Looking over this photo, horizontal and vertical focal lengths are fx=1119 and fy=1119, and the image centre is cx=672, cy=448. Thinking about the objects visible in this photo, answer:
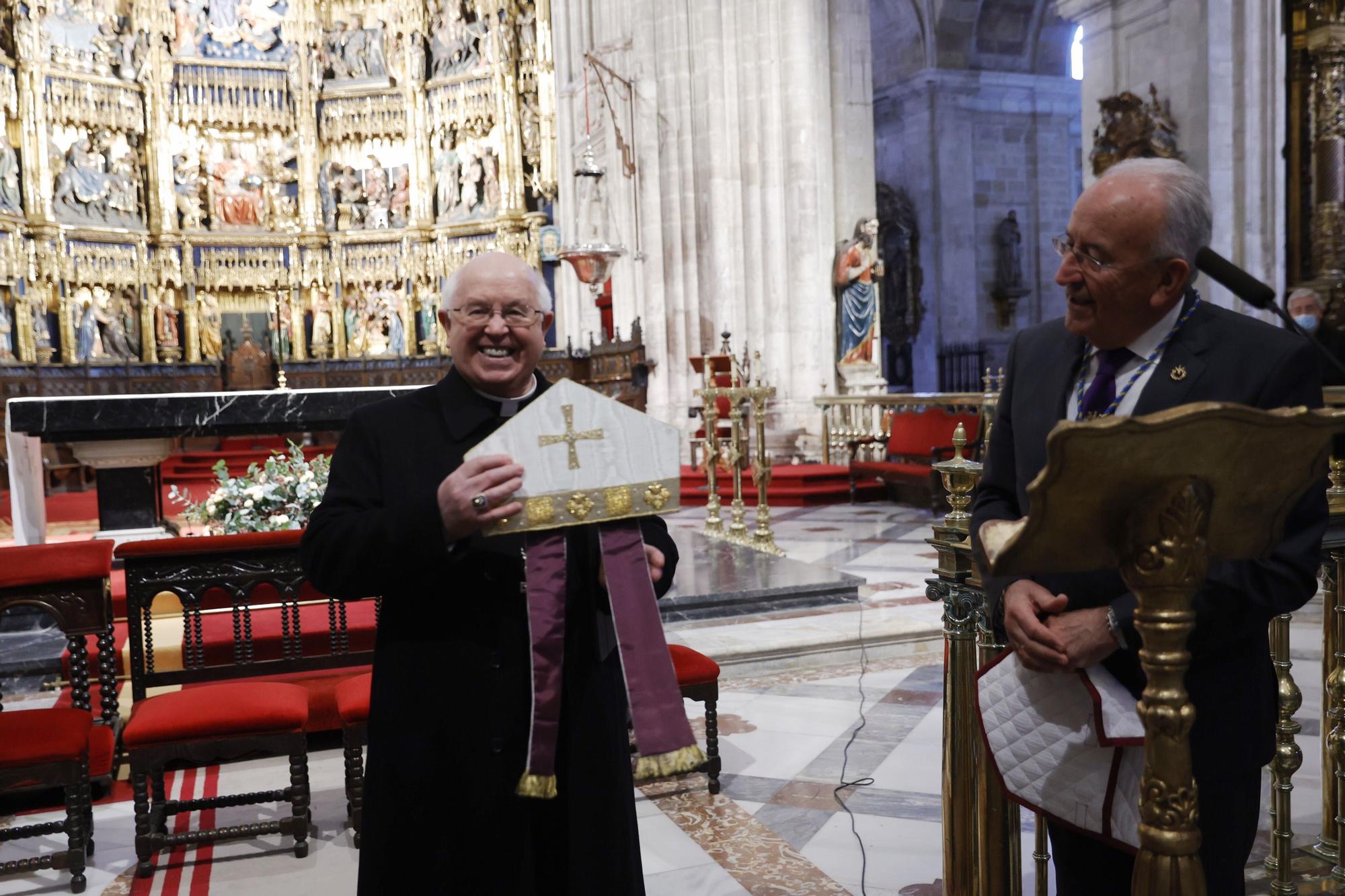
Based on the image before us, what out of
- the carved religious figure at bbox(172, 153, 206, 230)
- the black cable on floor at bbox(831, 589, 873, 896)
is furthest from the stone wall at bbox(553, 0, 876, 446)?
the black cable on floor at bbox(831, 589, 873, 896)

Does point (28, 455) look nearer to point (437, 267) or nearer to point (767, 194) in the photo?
point (767, 194)

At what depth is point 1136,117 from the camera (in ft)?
33.4

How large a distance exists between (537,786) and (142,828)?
210 cm

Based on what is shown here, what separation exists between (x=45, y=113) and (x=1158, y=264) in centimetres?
1807

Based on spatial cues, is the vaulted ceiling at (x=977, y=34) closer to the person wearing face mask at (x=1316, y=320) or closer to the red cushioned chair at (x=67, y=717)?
the person wearing face mask at (x=1316, y=320)

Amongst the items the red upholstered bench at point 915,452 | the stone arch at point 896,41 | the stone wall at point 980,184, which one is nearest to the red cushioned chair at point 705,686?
the red upholstered bench at point 915,452

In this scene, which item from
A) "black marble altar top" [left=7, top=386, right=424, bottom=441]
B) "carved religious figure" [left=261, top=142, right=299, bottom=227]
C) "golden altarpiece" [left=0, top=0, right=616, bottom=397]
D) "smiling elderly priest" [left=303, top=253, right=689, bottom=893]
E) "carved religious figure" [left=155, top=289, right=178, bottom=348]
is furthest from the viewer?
Answer: "carved religious figure" [left=261, top=142, right=299, bottom=227]

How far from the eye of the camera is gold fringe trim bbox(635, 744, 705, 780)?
183 centimetres

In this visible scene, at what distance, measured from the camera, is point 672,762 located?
6.12 feet

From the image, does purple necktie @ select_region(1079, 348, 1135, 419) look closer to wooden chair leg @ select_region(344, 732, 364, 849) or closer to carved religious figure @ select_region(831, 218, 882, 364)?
wooden chair leg @ select_region(344, 732, 364, 849)

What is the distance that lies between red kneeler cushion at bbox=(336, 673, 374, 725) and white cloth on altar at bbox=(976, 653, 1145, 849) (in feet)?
6.79

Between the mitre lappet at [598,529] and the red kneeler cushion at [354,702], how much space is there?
1638mm

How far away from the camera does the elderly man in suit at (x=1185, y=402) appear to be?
161cm

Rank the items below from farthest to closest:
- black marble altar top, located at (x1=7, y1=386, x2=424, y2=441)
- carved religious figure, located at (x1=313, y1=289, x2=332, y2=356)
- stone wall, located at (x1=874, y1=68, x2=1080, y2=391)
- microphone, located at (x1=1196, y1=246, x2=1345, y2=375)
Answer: stone wall, located at (x1=874, y1=68, x2=1080, y2=391)
carved religious figure, located at (x1=313, y1=289, x2=332, y2=356)
black marble altar top, located at (x1=7, y1=386, x2=424, y2=441)
microphone, located at (x1=1196, y1=246, x2=1345, y2=375)
